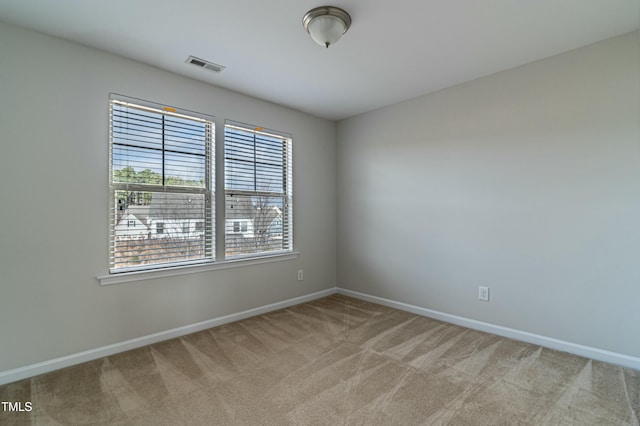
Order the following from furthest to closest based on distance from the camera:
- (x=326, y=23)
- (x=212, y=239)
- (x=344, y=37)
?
(x=212, y=239)
(x=344, y=37)
(x=326, y=23)

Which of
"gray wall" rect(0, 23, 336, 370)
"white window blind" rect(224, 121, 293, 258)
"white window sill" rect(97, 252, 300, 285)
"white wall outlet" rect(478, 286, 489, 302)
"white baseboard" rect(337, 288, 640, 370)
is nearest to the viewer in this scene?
"gray wall" rect(0, 23, 336, 370)

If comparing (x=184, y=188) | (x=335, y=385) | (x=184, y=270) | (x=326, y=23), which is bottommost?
(x=335, y=385)

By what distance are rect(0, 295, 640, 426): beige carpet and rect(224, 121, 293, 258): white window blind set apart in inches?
41.9

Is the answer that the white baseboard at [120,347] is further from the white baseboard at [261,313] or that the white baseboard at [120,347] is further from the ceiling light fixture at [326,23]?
the ceiling light fixture at [326,23]

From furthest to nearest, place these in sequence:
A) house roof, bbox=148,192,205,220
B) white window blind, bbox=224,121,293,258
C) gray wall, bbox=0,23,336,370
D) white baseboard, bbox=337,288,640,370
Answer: white window blind, bbox=224,121,293,258 → house roof, bbox=148,192,205,220 → white baseboard, bbox=337,288,640,370 → gray wall, bbox=0,23,336,370

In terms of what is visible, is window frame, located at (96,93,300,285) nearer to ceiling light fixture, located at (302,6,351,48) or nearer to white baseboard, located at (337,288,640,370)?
ceiling light fixture, located at (302,6,351,48)

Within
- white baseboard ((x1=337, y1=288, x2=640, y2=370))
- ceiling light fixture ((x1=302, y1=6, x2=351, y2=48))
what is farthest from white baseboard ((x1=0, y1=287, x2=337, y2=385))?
ceiling light fixture ((x1=302, y1=6, x2=351, y2=48))

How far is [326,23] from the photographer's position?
196cm

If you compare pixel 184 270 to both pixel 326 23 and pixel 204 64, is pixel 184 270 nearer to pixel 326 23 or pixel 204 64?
pixel 204 64

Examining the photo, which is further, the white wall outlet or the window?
the white wall outlet

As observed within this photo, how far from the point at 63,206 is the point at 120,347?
1.22 m

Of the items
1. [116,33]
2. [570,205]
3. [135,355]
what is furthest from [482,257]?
[116,33]

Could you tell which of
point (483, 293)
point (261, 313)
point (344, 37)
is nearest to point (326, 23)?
point (344, 37)

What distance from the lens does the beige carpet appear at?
67.3 inches
